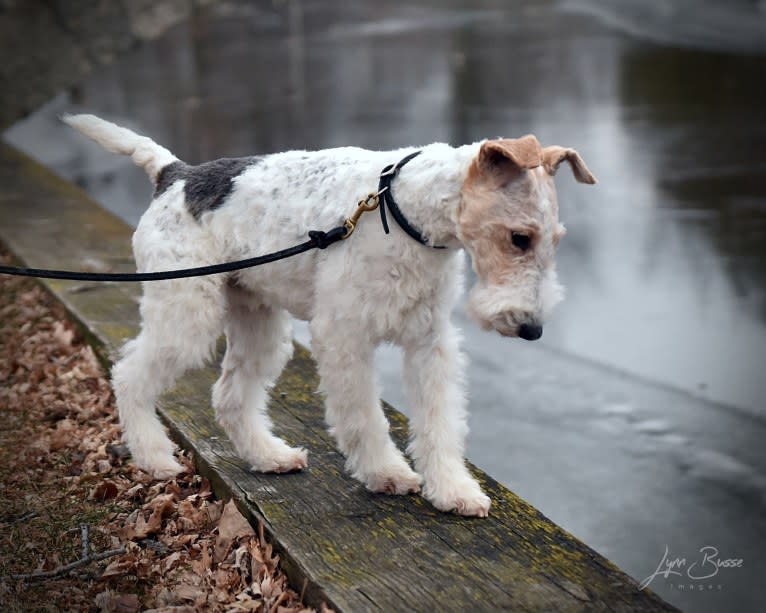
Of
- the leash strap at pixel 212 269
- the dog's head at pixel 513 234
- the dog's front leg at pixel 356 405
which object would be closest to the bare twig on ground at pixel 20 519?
the leash strap at pixel 212 269

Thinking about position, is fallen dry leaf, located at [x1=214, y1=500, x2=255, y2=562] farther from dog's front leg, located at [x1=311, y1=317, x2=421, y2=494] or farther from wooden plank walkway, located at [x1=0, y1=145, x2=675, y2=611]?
dog's front leg, located at [x1=311, y1=317, x2=421, y2=494]

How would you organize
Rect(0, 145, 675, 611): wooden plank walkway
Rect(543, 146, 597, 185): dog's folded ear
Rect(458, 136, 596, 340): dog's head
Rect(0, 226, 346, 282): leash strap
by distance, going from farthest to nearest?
Rect(0, 226, 346, 282): leash strap → Rect(543, 146, 597, 185): dog's folded ear → Rect(458, 136, 596, 340): dog's head → Rect(0, 145, 675, 611): wooden plank walkway

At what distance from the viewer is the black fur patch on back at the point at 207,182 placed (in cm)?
394

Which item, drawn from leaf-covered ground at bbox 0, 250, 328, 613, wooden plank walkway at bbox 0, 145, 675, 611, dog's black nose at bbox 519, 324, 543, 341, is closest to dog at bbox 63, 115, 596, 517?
dog's black nose at bbox 519, 324, 543, 341

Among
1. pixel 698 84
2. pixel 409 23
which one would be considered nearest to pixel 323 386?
pixel 698 84

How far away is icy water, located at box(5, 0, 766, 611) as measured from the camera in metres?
4.86

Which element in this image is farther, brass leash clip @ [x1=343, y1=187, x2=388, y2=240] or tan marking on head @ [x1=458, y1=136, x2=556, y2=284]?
brass leash clip @ [x1=343, y1=187, x2=388, y2=240]

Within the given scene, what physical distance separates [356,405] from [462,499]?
1.79 feet

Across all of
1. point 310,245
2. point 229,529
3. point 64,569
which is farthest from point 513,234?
point 64,569

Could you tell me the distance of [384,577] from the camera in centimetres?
331

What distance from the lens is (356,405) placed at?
12.3 feet

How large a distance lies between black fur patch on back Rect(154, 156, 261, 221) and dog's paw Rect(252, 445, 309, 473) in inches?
41.3

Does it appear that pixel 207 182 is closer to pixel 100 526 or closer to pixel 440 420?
pixel 440 420

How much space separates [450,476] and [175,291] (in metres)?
1.33
